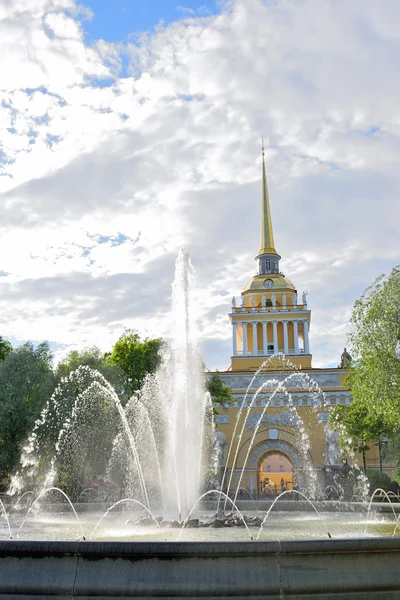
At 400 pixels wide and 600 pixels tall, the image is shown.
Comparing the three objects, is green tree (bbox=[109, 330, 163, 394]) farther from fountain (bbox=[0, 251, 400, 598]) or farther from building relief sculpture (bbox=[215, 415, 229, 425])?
building relief sculpture (bbox=[215, 415, 229, 425])

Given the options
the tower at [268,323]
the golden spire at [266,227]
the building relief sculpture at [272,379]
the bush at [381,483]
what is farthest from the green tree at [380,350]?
the golden spire at [266,227]

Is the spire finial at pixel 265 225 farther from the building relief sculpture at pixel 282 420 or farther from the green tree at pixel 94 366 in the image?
the green tree at pixel 94 366

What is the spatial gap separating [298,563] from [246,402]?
3638 centimetres

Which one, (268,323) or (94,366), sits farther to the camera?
(268,323)

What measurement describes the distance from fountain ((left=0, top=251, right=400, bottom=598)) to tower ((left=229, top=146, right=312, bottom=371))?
11.6 m

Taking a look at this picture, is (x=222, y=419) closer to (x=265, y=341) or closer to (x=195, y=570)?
(x=265, y=341)

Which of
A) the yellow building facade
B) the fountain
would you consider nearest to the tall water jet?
the fountain

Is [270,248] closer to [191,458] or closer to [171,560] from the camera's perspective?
[191,458]

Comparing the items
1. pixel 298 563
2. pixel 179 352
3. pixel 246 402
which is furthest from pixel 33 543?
pixel 246 402

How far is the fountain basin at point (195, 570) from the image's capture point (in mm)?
5094

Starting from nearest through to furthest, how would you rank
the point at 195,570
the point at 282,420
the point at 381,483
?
1. the point at 195,570
2. the point at 381,483
3. the point at 282,420

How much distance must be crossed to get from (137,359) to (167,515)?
21874mm

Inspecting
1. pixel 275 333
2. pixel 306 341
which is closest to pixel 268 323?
pixel 275 333

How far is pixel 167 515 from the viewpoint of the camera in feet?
44.8
